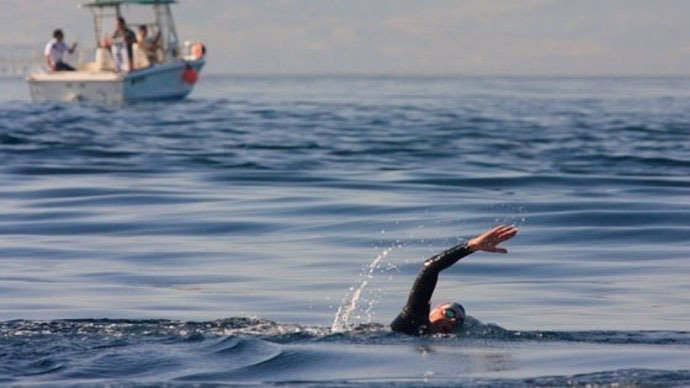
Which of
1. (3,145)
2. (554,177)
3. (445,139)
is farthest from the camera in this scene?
(445,139)

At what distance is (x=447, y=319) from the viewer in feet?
56.6

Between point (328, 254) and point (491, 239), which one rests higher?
point (491, 239)

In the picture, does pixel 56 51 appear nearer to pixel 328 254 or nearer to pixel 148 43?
pixel 148 43

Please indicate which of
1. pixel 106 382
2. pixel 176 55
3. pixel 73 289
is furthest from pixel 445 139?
pixel 106 382

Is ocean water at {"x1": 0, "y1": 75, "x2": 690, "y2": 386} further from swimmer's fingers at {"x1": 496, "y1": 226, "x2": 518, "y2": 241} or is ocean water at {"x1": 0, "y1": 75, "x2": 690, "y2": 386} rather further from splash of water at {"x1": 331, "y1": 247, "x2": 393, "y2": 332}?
swimmer's fingers at {"x1": 496, "y1": 226, "x2": 518, "y2": 241}

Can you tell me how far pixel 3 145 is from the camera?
47750 mm

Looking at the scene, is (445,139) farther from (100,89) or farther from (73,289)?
(73,289)

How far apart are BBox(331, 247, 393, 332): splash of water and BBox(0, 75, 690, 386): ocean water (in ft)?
0.22

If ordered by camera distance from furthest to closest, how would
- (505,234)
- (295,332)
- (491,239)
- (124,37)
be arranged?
(124,37)
(295,332)
(491,239)
(505,234)

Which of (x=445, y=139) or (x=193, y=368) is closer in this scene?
(x=193, y=368)

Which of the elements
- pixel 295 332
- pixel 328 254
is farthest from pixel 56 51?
pixel 295 332

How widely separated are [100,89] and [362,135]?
12136 mm

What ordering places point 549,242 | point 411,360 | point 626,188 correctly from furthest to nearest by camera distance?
point 626,188
point 549,242
point 411,360

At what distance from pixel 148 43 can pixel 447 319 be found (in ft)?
157
